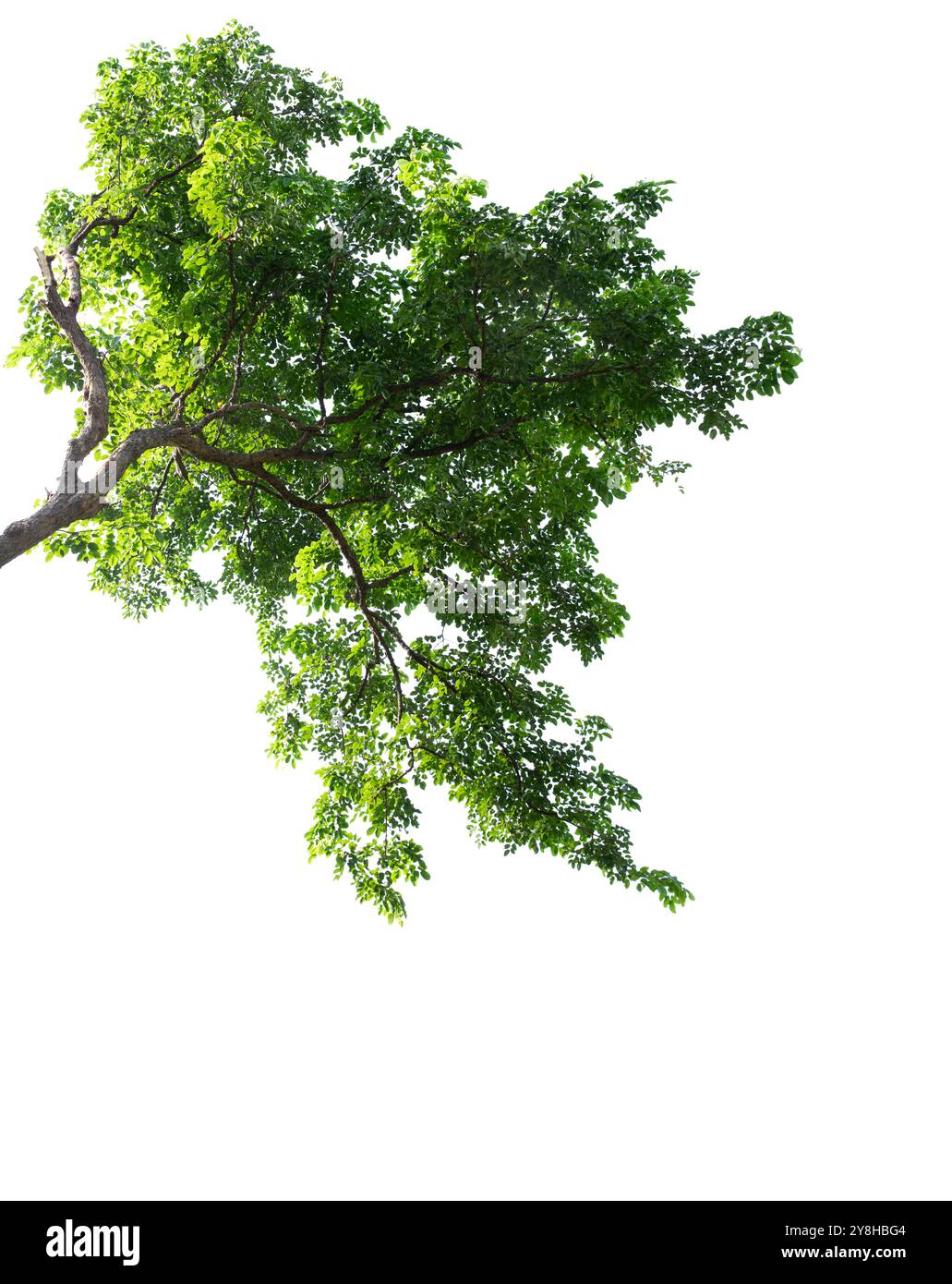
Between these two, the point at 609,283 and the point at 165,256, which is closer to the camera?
the point at 609,283

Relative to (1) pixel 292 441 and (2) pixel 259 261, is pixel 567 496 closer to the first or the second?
(1) pixel 292 441

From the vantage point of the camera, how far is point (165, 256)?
1068cm

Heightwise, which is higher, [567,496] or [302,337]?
[302,337]

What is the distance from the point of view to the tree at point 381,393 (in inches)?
329

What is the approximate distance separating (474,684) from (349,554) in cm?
171

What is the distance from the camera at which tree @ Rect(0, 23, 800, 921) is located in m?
8.37

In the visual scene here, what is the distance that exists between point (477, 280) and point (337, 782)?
5.14 meters

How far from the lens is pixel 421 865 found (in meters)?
10.3

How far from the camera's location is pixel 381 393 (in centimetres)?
912
